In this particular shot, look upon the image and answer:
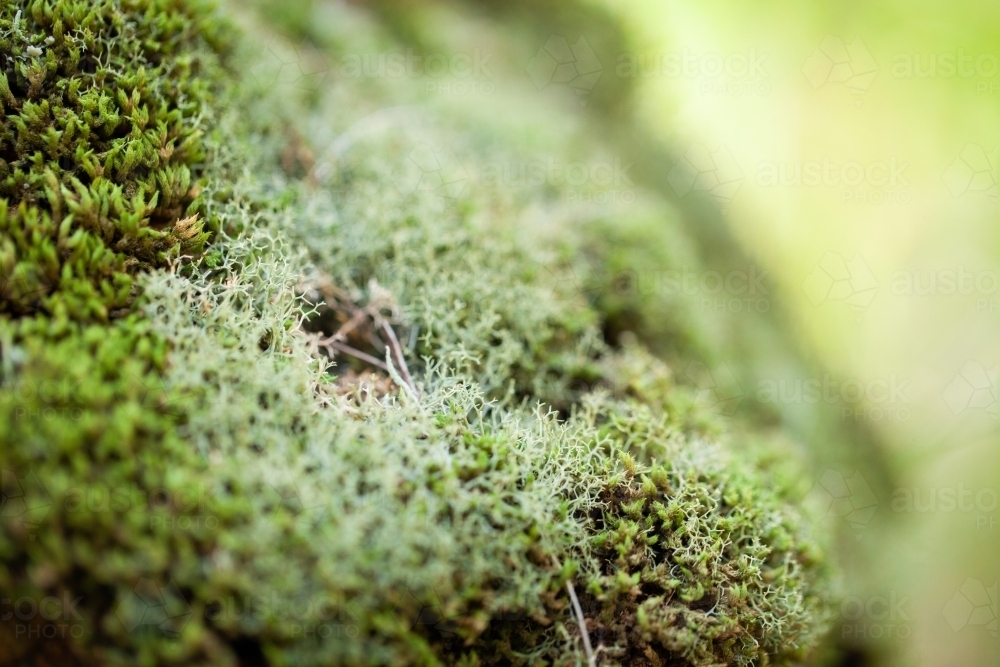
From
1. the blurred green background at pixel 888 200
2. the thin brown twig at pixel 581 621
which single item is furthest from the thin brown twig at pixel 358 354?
the blurred green background at pixel 888 200

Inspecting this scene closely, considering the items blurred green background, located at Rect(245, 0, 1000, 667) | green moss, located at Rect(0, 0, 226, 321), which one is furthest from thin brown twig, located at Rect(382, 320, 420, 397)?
blurred green background, located at Rect(245, 0, 1000, 667)

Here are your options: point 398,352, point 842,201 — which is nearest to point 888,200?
point 842,201

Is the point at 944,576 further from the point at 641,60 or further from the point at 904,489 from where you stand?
the point at 641,60

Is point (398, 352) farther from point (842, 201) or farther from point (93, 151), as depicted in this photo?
point (842, 201)

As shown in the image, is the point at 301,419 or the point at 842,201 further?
the point at 842,201

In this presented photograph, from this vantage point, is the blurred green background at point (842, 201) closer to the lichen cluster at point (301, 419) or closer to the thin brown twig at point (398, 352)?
the lichen cluster at point (301, 419)

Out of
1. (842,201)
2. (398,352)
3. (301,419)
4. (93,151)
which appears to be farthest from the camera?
(842,201)
